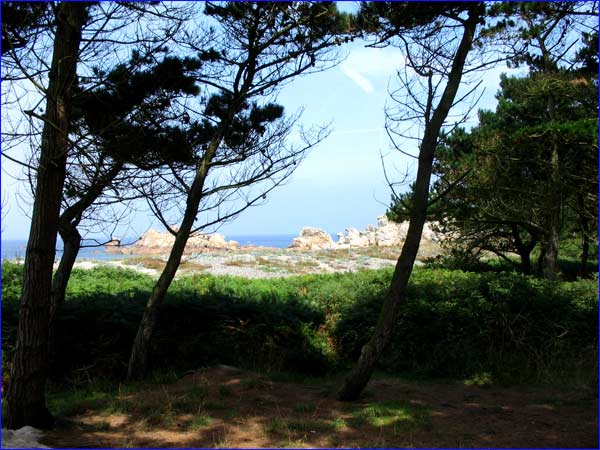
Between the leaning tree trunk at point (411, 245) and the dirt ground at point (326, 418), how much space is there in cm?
27

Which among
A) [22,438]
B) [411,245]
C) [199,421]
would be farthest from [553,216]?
[22,438]

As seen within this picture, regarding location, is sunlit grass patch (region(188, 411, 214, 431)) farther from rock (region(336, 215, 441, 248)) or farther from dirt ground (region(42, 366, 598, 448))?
rock (region(336, 215, 441, 248))

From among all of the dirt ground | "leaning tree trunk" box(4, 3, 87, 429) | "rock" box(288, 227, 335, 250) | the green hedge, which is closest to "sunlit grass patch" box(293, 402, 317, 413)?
the dirt ground

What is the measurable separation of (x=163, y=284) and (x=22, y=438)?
2407 mm

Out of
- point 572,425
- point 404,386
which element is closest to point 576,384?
point 572,425

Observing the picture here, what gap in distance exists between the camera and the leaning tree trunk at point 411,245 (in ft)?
15.4

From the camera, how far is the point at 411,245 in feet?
15.4

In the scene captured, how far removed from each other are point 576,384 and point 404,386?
1.68m

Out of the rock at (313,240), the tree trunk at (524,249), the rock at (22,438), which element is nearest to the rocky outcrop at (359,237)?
the rock at (313,240)

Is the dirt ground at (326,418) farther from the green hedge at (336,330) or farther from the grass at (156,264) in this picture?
the grass at (156,264)

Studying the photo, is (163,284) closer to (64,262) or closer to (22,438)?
(64,262)

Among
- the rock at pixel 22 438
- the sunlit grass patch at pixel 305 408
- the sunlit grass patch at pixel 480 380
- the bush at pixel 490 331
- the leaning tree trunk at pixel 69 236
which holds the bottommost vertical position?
the rock at pixel 22 438

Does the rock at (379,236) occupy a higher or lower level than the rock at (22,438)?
higher

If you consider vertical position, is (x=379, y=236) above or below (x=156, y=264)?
above
